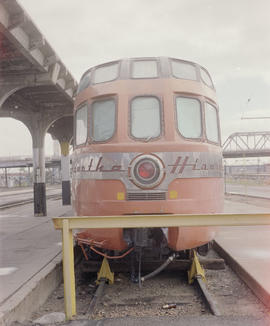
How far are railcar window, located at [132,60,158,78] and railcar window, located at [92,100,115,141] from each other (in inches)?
25.5

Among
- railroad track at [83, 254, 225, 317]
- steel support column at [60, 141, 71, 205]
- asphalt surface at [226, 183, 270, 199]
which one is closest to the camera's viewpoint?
railroad track at [83, 254, 225, 317]

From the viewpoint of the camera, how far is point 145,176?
18.7 ft

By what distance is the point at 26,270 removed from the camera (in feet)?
20.8

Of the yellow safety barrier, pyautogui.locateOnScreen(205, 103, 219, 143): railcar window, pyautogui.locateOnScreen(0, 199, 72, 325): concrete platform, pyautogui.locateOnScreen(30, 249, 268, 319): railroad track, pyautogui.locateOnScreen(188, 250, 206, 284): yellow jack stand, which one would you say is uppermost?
pyautogui.locateOnScreen(205, 103, 219, 143): railcar window

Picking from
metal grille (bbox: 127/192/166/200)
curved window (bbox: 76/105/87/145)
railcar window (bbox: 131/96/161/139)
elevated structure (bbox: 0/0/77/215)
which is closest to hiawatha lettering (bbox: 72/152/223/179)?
metal grille (bbox: 127/192/166/200)

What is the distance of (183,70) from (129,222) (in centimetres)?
328

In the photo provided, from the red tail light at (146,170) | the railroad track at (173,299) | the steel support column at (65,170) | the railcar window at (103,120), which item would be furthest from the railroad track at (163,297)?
the steel support column at (65,170)

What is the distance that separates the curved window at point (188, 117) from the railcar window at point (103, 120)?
1073 mm

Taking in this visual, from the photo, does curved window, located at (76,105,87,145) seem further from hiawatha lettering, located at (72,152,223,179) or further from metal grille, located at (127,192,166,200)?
metal grille, located at (127,192,166,200)

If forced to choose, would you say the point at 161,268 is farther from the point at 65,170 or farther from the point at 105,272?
the point at 65,170

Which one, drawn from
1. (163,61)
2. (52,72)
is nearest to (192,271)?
(163,61)

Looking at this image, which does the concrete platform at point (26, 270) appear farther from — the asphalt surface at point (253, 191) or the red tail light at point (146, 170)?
the asphalt surface at point (253, 191)

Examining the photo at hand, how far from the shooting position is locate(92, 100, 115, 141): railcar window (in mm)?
6258

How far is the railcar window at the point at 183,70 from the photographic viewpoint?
652cm
